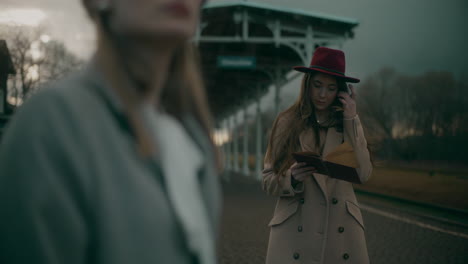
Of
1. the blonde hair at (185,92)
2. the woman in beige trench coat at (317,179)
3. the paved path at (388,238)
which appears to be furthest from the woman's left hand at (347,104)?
the paved path at (388,238)

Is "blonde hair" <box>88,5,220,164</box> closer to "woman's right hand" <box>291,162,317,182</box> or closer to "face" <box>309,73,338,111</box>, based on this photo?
"woman's right hand" <box>291,162,317,182</box>

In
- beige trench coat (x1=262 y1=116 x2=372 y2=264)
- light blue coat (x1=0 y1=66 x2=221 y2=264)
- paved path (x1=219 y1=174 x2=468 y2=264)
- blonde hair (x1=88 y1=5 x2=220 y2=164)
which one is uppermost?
blonde hair (x1=88 y1=5 x2=220 y2=164)

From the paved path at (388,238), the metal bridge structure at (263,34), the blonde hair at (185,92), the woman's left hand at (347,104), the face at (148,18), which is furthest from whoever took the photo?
the metal bridge structure at (263,34)

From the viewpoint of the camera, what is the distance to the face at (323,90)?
3.13m

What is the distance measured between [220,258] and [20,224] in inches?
232

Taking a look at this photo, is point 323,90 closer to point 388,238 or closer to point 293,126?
→ point 293,126

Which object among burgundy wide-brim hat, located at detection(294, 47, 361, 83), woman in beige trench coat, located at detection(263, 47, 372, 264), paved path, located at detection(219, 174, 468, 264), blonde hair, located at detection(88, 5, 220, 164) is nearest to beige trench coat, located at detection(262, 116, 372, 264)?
woman in beige trench coat, located at detection(263, 47, 372, 264)

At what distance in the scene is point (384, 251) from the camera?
6754 mm

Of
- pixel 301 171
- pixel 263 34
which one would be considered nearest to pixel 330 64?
pixel 301 171

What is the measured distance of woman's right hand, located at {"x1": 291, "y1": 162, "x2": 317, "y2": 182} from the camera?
9.73 ft

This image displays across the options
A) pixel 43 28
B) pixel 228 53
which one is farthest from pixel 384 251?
pixel 43 28

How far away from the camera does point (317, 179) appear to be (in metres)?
3.04

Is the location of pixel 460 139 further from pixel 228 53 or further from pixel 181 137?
pixel 181 137

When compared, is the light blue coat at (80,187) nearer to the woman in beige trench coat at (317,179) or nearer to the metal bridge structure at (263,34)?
the woman in beige trench coat at (317,179)
